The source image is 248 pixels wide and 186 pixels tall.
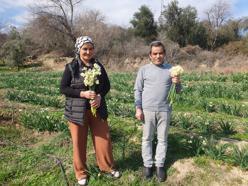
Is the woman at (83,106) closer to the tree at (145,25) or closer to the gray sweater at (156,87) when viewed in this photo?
the gray sweater at (156,87)

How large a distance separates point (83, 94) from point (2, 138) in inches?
117

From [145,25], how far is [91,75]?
36.7 metres

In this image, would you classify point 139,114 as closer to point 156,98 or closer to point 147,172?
point 156,98

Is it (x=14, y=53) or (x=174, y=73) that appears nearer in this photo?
(x=174, y=73)

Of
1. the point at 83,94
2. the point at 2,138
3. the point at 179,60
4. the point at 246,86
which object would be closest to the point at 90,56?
the point at 83,94

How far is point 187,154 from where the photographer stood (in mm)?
5332

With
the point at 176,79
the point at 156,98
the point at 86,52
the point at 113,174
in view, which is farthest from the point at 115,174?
the point at 86,52

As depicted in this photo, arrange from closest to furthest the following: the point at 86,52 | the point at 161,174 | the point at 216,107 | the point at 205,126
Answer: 1. the point at 86,52
2. the point at 161,174
3. the point at 205,126
4. the point at 216,107

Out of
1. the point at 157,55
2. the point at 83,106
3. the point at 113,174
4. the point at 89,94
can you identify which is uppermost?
the point at 157,55

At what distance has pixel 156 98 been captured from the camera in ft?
15.1

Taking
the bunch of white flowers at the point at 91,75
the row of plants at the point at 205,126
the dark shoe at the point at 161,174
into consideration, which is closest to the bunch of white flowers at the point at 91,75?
the bunch of white flowers at the point at 91,75

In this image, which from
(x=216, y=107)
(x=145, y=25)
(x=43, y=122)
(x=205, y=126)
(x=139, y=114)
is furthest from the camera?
(x=145, y=25)

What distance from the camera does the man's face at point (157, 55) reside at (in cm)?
445

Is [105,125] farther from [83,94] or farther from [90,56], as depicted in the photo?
[90,56]
